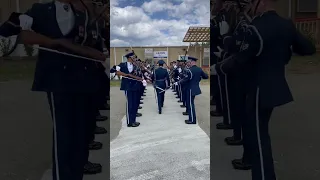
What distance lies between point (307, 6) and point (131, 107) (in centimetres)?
100

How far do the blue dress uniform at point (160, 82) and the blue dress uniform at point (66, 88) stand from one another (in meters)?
0.47

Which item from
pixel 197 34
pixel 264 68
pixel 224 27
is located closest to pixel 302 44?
pixel 264 68

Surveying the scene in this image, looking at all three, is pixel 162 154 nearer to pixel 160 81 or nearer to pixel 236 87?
pixel 236 87

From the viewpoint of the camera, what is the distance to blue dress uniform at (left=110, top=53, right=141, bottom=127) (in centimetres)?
150

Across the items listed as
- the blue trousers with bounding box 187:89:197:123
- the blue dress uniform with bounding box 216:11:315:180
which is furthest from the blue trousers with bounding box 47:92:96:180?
the blue dress uniform with bounding box 216:11:315:180

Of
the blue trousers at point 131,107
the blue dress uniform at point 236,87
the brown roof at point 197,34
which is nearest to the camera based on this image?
the blue dress uniform at point 236,87

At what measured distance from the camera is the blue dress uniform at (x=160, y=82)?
1.79 meters

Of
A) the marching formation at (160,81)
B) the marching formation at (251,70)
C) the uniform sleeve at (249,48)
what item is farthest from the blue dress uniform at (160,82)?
the uniform sleeve at (249,48)

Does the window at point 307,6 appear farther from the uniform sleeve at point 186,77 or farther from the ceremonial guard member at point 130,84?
the ceremonial guard member at point 130,84

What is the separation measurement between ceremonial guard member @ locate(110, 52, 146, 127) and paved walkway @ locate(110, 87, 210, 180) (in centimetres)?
12

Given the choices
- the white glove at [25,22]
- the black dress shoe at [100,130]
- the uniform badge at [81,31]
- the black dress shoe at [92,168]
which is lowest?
the black dress shoe at [92,168]

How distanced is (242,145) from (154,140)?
40cm

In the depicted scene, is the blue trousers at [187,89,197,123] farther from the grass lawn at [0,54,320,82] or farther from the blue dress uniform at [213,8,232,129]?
the grass lawn at [0,54,320,82]

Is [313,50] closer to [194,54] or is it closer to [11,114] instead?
[194,54]
